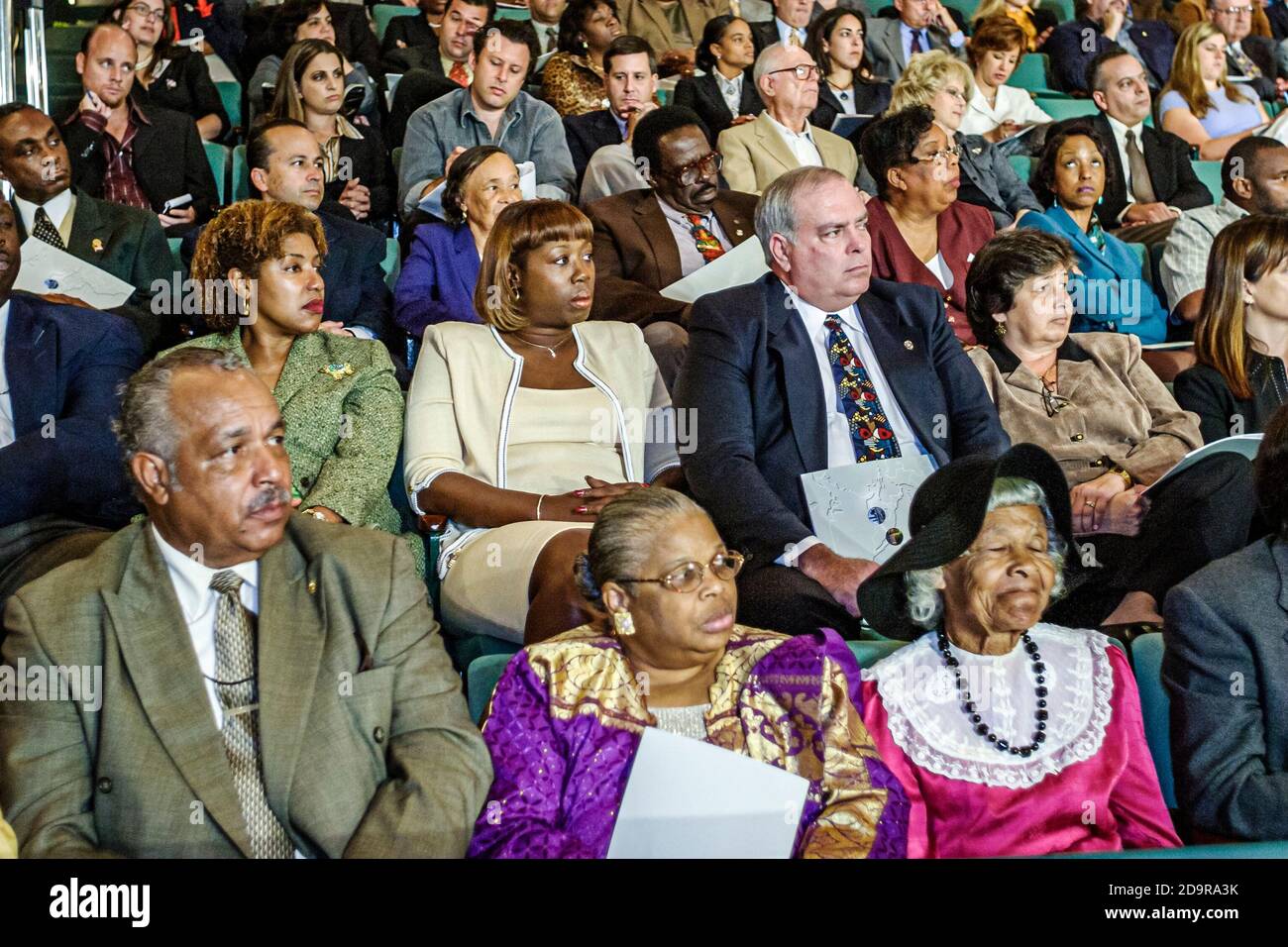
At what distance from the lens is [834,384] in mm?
3168

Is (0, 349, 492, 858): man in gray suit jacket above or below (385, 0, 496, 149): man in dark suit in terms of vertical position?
below

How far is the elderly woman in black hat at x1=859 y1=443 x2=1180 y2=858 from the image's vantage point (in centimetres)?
224

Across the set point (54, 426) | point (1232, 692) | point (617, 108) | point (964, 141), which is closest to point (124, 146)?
point (617, 108)

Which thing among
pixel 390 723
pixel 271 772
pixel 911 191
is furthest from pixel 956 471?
pixel 911 191

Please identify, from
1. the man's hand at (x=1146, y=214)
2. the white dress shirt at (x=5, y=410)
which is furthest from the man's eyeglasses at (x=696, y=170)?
the white dress shirt at (x=5, y=410)

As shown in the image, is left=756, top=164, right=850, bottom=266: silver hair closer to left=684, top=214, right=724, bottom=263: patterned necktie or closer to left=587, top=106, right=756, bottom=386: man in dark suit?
left=587, top=106, right=756, bottom=386: man in dark suit

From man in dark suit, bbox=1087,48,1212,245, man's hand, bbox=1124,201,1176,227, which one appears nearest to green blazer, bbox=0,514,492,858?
man's hand, bbox=1124,201,1176,227

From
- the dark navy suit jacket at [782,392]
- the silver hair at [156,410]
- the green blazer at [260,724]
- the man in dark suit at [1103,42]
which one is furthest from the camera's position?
the man in dark suit at [1103,42]

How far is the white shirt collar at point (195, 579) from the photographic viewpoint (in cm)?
219

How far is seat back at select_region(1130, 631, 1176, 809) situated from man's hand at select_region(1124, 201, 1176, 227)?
10.3 feet

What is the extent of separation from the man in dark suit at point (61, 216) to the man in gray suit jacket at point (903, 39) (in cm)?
352

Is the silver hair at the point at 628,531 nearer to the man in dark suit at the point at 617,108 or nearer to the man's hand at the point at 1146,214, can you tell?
the man in dark suit at the point at 617,108
